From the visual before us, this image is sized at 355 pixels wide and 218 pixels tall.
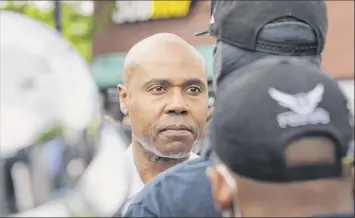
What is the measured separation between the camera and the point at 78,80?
1.48 m

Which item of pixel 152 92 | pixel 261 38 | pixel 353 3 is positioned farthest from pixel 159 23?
Result: pixel 261 38

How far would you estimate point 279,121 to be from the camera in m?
1.39

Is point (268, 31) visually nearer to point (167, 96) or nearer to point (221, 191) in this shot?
point (221, 191)

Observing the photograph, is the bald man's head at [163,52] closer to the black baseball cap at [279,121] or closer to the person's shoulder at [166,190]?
the person's shoulder at [166,190]

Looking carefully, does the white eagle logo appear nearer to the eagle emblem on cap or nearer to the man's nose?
the eagle emblem on cap

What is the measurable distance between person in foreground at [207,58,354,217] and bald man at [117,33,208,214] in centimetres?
125

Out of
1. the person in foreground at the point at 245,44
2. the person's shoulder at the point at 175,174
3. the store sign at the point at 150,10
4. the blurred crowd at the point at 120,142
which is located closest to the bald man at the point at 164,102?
the person's shoulder at the point at 175,174

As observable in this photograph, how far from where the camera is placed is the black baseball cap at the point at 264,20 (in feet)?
5.71

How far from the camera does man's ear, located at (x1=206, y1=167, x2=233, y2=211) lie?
147cm

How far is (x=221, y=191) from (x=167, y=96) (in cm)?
131

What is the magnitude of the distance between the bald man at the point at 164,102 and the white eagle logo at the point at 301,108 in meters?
1.29

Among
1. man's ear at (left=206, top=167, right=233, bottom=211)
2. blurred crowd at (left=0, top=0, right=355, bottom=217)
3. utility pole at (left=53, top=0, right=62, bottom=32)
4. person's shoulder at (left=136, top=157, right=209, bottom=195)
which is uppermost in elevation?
utility pole at (left=53, top=0, right=62, bottom=32)

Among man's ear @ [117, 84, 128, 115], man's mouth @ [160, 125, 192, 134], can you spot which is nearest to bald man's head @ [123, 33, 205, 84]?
man's ear @ [117, 84, 128, 115]

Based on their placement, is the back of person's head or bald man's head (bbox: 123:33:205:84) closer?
the back of person's head
